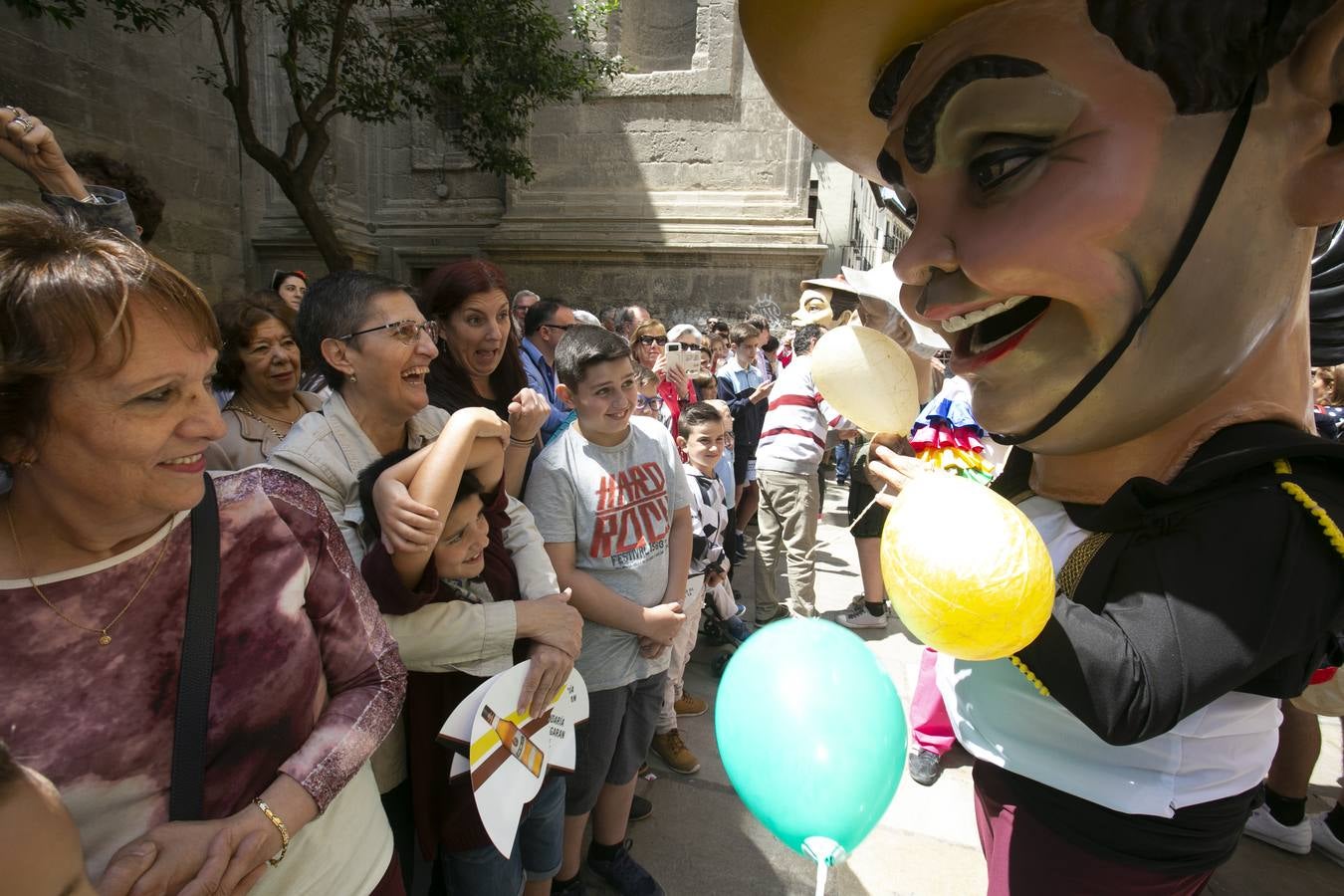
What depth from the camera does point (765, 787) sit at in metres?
1.12

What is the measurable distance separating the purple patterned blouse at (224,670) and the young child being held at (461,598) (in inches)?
6.0

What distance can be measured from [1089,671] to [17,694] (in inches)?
53.9

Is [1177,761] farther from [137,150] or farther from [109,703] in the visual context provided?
[137,150]

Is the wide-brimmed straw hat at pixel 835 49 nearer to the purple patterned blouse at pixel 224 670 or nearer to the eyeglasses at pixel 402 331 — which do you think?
the eyeglasses at pixel 402 331

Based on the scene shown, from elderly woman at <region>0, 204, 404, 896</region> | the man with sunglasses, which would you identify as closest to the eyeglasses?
elderly woman at <region>0, 204, 404, 896</region>

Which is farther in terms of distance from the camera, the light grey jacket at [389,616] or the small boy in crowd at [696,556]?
the small boy in crowd at [696,556]

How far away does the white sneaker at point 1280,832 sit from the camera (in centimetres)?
239

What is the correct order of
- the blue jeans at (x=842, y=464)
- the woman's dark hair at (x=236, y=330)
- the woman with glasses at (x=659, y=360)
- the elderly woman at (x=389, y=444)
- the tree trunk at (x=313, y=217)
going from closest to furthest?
1. the elderly woman at (x=389, y=444)
2. the woman's dark hair at (x=236, y=330)
3. the woman with glasses at (x=659, y=360)
4. the tree trunk at (x=313, y=217)
5. the blue jeans at (x=842, y=464)

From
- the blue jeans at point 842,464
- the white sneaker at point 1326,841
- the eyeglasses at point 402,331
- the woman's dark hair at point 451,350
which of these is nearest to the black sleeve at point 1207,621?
the eyeglasses at point 402,331

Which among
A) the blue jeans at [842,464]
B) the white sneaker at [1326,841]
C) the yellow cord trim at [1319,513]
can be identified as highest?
the yellow cord trim at [1319,513]

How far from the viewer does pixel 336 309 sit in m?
1.72

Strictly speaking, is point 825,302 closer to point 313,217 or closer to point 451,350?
point 451,350

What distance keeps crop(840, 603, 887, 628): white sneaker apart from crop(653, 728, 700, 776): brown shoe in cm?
159

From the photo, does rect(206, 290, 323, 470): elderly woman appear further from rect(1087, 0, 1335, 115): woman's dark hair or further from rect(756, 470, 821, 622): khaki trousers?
rect(756, 470, 821, 622): khaki trousers
